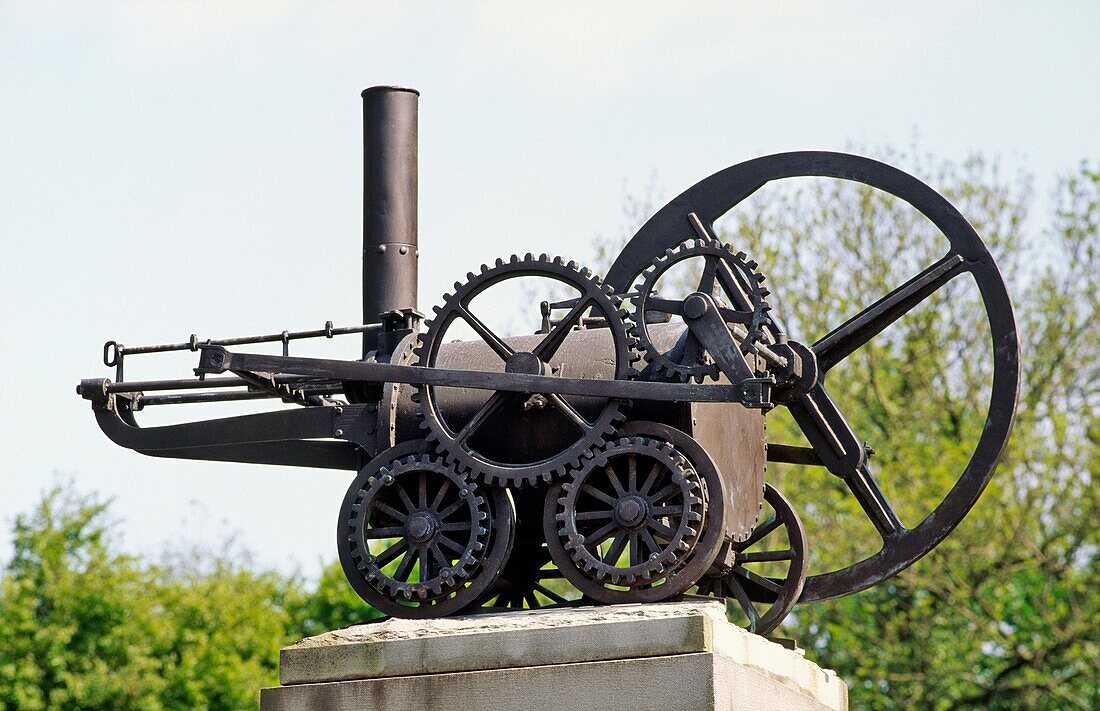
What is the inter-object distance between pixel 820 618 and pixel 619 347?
14294 millimetres

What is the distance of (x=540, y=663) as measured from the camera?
7.76 m

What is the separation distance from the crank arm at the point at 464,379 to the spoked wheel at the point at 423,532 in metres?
0.40

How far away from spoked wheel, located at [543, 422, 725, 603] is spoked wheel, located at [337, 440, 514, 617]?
1.10 ft

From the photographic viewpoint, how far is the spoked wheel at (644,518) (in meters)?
8.14

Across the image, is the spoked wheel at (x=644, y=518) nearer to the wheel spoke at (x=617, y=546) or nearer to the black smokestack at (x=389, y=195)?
the wheel spoke at (x=617, y=546)

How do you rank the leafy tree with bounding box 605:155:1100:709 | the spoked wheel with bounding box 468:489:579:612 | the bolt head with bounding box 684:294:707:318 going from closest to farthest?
the bolt head with bounding box 684:294:707:318
the spoked wheel with bounding box 468:489:579:612
the leafy tree with bounding box 605:155:1100:709

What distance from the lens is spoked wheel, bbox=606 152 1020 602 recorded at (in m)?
8.95

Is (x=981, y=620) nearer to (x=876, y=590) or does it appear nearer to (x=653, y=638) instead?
(x=876, y=590)

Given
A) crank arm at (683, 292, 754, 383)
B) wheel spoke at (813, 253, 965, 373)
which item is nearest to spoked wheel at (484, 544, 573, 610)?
crank arm at (683, 292, 754, 383)

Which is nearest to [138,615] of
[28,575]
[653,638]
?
[28,575]

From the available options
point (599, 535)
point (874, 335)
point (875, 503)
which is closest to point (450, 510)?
point (599, 535)

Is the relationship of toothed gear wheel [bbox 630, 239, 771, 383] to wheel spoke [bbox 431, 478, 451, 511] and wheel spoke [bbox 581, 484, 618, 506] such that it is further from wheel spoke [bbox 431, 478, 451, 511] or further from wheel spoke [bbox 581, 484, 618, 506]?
wheel spoke [bbox 431, 478, 451, 511]

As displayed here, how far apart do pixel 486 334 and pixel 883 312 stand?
231cm

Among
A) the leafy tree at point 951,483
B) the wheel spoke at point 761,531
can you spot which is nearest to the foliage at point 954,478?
the leafy tree at point 951,483
